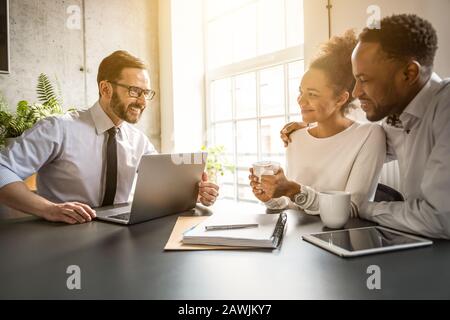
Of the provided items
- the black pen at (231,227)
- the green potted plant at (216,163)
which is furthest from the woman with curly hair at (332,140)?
the green potted plant at (216,163)

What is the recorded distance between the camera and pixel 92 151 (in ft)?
6.04

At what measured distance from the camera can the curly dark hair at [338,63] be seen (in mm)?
1695

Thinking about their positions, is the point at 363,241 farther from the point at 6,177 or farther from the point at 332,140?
the point at 6,177

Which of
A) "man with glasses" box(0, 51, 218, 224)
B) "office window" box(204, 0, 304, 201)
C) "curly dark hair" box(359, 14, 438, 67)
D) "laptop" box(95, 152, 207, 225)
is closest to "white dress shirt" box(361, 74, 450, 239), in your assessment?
"curly dark hair" box(359, 14, 438, 67)

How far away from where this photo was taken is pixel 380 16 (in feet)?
7.28

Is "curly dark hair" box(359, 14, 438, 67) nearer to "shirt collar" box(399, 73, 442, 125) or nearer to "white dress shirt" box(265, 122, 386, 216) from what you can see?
"shirt collar" box(399, 73, 442, 125)

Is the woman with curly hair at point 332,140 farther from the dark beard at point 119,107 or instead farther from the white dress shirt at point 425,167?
the dark beard at point 119,107

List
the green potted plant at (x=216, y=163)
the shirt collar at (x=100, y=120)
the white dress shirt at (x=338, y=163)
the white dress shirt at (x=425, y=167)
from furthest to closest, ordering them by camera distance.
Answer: the green potted plant at (x=216, y=163)
the shirt collar at (x=100, y=120)
the white dress shirt at (x=338, y=163)
the white dress shirt at (x=425, y=167)

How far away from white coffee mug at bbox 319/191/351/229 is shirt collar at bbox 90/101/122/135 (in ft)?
4.27

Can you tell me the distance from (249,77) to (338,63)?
2031mm

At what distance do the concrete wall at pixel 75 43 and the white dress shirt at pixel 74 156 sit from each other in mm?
1861

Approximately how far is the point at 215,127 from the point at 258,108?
29.3 inches

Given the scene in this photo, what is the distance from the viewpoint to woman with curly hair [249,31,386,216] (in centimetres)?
147
